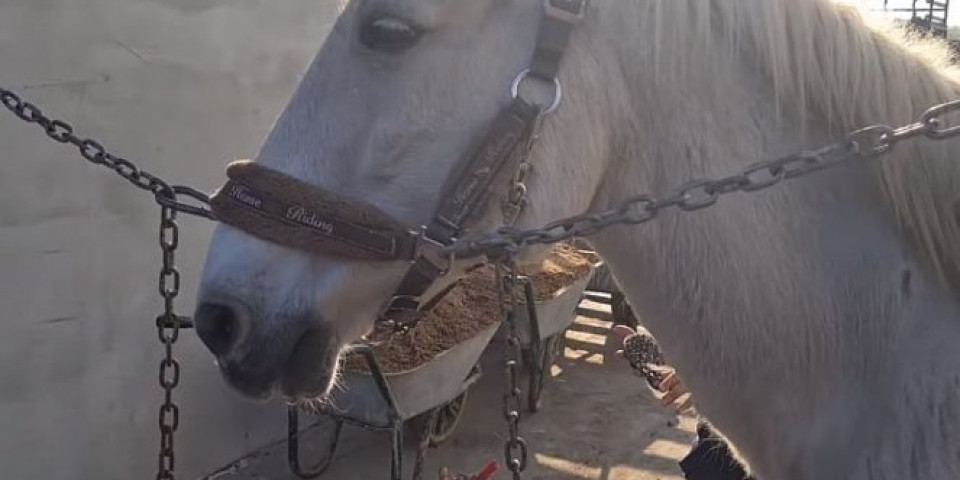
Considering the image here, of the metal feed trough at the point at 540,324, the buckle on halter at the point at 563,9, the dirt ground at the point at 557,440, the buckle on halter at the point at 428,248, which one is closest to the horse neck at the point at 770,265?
the buckle on halter at the point at 563,9

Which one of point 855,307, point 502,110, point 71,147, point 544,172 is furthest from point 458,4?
point 71,147

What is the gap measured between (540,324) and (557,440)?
78cm

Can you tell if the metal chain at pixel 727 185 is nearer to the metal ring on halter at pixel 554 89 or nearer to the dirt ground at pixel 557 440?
the metal ring on halter at pixel 554 89

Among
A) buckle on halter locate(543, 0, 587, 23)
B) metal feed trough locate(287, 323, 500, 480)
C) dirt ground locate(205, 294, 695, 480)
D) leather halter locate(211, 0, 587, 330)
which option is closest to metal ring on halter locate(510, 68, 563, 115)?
leather halter locate(211, 0, 587, 330)

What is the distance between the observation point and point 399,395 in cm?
457

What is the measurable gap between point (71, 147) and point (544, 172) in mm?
3162

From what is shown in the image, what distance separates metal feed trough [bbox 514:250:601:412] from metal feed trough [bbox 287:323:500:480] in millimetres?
659

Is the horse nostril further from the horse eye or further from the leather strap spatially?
the horse eye

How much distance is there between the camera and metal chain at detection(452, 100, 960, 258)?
1.61 metres

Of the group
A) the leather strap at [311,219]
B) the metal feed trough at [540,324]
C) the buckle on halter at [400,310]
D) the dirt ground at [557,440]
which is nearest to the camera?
the leather strap at [311,219]

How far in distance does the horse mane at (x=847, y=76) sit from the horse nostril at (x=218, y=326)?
3.10 feet

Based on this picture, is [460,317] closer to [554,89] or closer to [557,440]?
[557,440]

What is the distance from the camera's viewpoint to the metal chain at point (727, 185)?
161 cm

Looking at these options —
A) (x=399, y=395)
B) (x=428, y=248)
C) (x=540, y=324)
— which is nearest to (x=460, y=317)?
(x=540, y=324)
